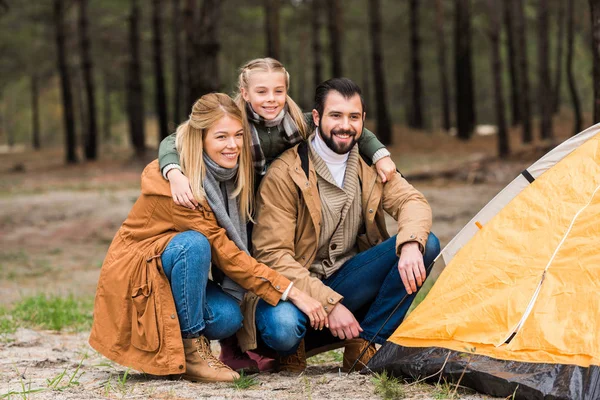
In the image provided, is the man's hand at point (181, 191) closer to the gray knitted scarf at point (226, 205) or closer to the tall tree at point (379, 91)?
the gray knitted scarf at point (226, 205)

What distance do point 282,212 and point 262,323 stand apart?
1.87ft

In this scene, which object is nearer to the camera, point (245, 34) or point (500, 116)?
point (500, 116)

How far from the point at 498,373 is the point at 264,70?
1.88m

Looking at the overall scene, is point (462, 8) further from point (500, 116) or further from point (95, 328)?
point (95, 328)

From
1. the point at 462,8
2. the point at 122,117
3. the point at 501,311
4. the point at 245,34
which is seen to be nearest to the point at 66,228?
the point at 501,311

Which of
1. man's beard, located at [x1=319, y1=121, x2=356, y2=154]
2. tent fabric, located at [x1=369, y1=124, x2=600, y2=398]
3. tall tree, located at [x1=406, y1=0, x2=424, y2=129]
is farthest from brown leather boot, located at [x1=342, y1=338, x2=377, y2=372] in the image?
tall tree, located at [x1=406, y1=0, x2=424, y2=129]

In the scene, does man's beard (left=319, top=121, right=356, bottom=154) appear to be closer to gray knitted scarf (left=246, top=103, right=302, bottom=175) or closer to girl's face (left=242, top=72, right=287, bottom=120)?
gray knitted scarf (left=246, top=103, right=302, bottom=175)

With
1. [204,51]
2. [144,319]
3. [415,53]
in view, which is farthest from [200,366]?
[415,53]

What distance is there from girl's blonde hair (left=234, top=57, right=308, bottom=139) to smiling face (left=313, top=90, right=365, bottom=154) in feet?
0.60

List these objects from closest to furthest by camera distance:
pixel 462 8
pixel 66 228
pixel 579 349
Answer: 1. pixel 579 349
2. pixel 66 228
3. pixel 462 8

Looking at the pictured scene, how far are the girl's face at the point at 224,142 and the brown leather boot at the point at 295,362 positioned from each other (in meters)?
1.09

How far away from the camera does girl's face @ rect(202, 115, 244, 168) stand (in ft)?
12.5

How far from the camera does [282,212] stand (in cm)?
398

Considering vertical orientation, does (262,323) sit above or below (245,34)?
below
